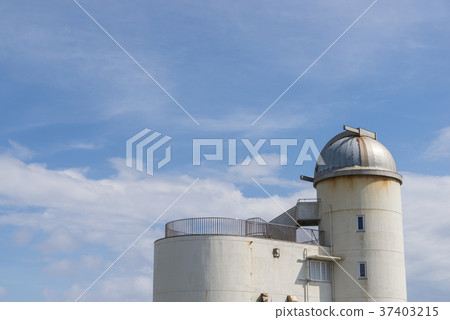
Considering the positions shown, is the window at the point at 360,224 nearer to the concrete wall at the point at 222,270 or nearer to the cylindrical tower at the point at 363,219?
the cylindrical tower at the point at 363,219

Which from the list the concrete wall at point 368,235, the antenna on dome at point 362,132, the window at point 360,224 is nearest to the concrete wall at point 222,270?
the concrete wall at point 368,235

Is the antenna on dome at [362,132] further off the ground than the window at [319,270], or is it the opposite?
the antenna on dome at [362,132]

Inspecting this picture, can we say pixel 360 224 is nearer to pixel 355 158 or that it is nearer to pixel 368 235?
pixel 368 235

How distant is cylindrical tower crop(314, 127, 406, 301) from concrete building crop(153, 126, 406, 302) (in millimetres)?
64

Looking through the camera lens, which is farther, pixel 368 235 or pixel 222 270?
pixel 368 235

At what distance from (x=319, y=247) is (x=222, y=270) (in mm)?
7631

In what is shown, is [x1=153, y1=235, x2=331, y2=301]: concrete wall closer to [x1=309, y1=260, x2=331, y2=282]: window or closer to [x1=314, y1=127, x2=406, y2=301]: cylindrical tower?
[x1=309, y1=260, x2=331, y2=282]: window

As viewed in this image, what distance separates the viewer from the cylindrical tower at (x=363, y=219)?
133 ft

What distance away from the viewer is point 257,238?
38.0 meters

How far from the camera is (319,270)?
133 ft

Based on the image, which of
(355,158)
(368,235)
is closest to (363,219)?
(368,235)

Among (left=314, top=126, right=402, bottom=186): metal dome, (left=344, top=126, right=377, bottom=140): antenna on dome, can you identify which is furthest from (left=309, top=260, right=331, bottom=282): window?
(left=344, top=126, right=377, bottom=140): antenna on dome

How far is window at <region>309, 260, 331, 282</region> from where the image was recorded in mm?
40125

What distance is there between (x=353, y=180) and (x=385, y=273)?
249 inches
